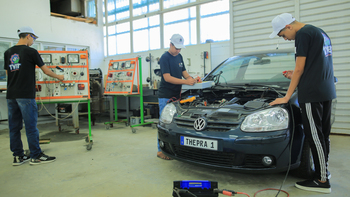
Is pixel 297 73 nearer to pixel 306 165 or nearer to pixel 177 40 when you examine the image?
pixel 306 165

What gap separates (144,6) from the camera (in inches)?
309

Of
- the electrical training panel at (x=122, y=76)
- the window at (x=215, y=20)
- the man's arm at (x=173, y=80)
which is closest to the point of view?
the man's arm at (x=173, y=80)

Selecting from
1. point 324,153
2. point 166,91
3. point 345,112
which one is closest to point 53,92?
point 166,91

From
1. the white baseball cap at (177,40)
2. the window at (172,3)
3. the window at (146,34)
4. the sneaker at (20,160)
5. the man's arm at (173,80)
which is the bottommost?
the sneaker at (20,160)

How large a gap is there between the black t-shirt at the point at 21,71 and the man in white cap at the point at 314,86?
8.51ft

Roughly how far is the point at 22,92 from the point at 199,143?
2.09 meters

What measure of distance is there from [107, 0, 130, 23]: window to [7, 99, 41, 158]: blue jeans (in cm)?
620

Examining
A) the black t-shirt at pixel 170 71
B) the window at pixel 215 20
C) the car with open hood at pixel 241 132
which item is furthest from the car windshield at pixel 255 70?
the window at pixel 215 20

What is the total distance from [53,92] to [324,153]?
380 centimetres

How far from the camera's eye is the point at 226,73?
310 cm

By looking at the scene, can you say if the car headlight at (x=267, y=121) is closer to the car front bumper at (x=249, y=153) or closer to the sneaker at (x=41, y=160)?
the car front bumper at (x=249, y=153)

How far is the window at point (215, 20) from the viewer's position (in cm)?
648

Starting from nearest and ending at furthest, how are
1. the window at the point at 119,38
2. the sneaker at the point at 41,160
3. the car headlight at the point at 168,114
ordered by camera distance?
the car headlight at the point at 168,114 → the sneaker at the point at 41,160 → the window at the point at 119,38

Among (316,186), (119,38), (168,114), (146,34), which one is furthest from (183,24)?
(316,186)
